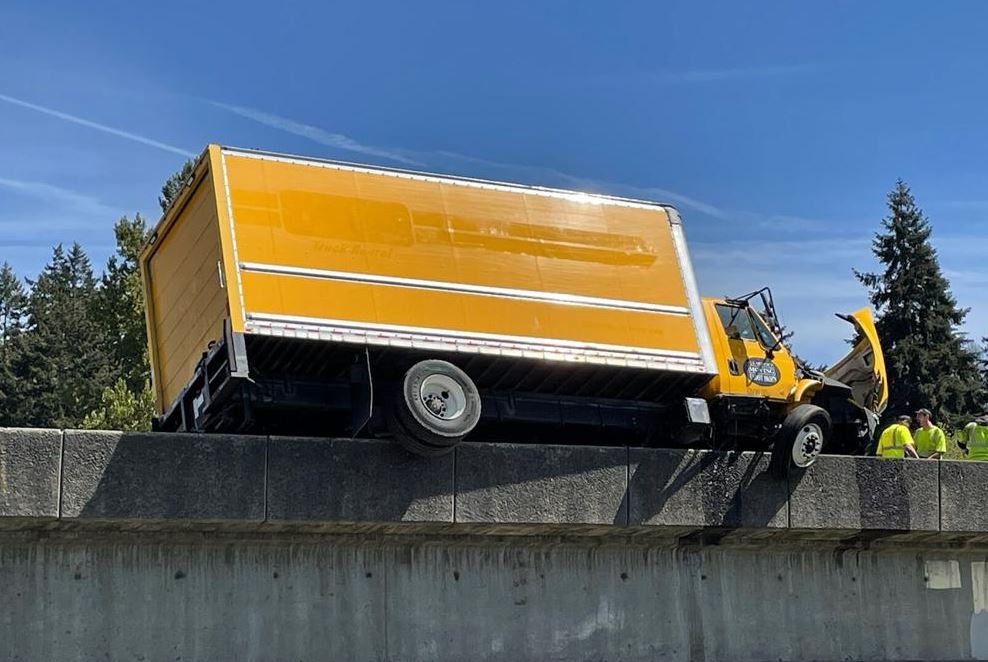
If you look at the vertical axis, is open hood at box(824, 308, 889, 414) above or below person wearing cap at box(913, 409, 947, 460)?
above

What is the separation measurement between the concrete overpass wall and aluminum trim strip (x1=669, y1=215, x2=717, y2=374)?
100 cm

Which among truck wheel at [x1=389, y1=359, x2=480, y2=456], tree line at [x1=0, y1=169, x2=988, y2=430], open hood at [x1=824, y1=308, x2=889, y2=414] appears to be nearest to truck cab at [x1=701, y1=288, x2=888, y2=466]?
open hood at [x1=824, y1=308, x2=889, y2=414]

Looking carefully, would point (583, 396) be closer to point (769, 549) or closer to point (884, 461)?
point (769, 549)

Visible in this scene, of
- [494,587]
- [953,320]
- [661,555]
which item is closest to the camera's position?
[494,587]

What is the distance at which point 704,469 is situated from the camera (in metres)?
10.4

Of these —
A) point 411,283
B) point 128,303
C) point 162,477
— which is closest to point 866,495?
point 411,283

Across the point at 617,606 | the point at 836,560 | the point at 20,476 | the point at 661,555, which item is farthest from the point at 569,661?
the point at 20,476

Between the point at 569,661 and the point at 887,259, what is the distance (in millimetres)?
49410

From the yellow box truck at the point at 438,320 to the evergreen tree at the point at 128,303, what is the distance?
31.6 meters

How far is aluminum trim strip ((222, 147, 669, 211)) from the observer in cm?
984

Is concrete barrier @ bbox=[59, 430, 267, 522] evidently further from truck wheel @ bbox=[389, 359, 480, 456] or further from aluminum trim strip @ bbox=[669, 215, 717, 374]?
aluminum trim strip @ bbox=[669, 215, 717, 374]

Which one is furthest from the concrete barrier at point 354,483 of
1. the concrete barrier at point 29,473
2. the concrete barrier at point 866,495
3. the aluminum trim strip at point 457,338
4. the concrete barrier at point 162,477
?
the concrete barrier at point 866,495

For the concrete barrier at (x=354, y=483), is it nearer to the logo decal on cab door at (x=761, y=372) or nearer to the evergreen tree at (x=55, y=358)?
the logo decal on cab door at (x=761, y=372)

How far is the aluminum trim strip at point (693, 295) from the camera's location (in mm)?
10930
